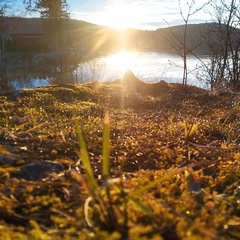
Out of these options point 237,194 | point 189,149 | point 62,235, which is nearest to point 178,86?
point 189,149

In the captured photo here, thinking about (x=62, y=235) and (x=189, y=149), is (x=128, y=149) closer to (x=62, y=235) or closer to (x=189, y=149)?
(x=189, y=149)

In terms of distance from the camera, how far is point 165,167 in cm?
209

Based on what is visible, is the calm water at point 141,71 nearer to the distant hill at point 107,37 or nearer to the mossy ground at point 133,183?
the mossy ground at point 133,183

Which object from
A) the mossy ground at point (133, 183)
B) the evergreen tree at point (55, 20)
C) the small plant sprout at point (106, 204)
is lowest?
the mossy ground at point (133, 183)

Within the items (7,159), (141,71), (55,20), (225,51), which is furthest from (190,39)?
(7,159)

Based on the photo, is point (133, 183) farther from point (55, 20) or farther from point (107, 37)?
point (107, 37)

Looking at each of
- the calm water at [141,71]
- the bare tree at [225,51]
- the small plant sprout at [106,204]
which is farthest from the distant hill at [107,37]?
the small plant sprout at [106,204]

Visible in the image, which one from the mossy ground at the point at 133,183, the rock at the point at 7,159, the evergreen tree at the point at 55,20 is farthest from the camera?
the evergreen tree at the point at 55,20

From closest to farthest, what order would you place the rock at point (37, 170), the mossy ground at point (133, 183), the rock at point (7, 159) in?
1. the mossy ground at point (133, 183)
2. the rock at point (37, 170)
3. the rock at point (7, 159)

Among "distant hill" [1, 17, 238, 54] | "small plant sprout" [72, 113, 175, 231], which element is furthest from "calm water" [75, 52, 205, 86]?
"distant hill" [1, 17, 238, 54]

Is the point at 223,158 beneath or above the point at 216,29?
beneath

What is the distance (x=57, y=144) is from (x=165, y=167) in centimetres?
81

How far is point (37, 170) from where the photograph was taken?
66.8 inches

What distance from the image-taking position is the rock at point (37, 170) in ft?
5.33
